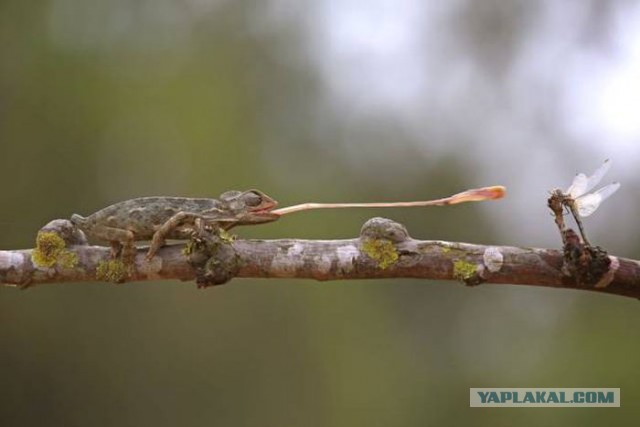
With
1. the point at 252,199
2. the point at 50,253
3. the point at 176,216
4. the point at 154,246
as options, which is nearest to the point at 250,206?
the point at 252,199

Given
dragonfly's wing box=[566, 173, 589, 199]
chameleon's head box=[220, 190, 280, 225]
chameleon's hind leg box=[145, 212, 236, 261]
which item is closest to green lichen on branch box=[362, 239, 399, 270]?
chameleon's head box=[220, 190, 280, 225]

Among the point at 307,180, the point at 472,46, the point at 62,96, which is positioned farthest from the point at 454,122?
the point at 62,96

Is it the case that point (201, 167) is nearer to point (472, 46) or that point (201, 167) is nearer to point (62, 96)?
point (62, 96)

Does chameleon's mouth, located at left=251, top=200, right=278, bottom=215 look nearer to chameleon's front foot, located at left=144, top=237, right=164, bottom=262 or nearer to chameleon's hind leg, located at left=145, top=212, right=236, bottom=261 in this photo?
chameleon's hind leg, located at left=145, top=212, right=236, bottom=261

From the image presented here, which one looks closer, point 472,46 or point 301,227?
point 301,227
